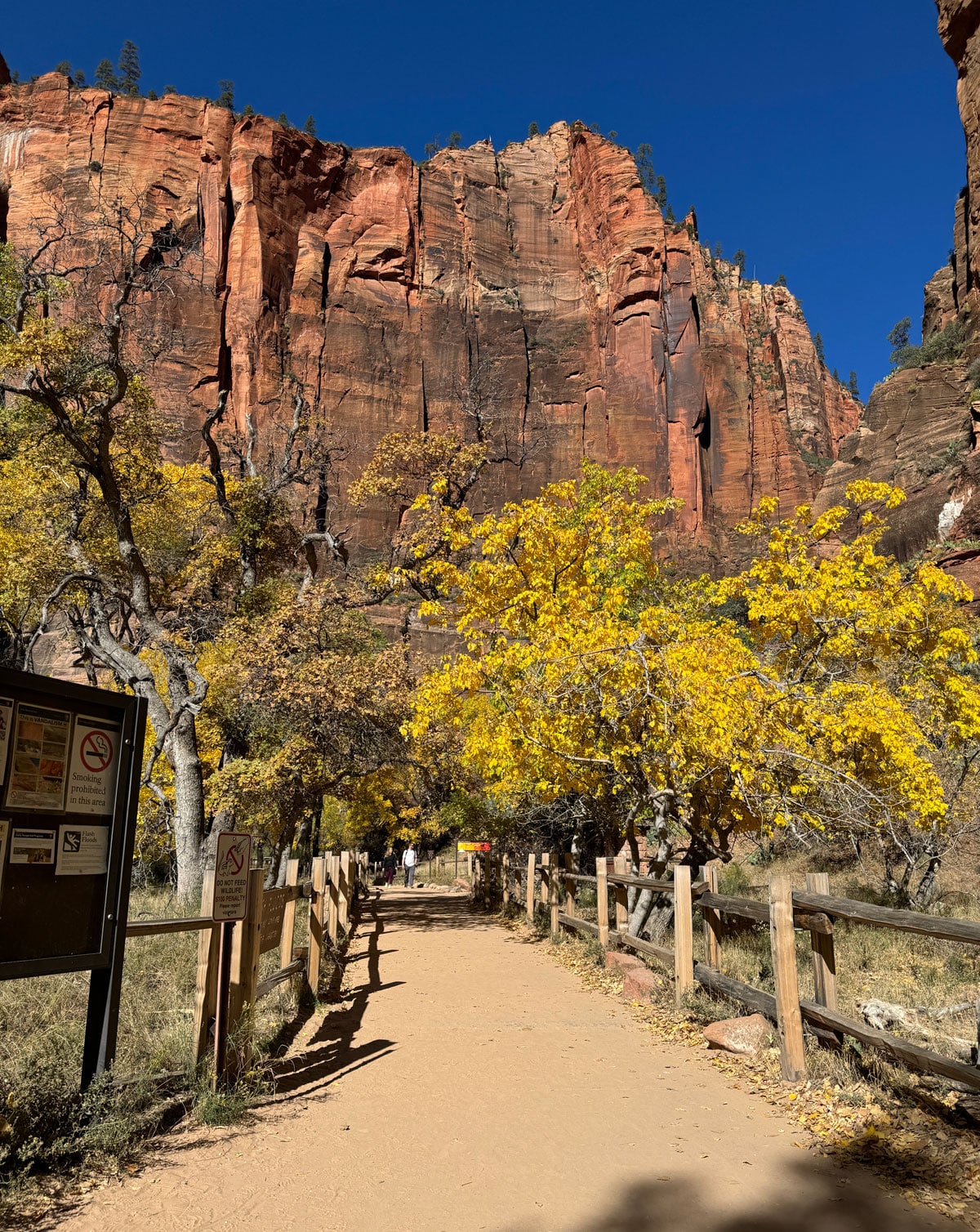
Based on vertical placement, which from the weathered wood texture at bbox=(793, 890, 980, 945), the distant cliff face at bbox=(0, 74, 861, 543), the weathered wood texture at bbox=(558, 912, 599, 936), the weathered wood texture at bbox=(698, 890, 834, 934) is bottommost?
the weathered wood texture at bbox=(558, 912, 599, 936)

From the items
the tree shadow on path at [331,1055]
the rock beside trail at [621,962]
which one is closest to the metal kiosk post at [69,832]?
the tree shadow on path at [331,1055]

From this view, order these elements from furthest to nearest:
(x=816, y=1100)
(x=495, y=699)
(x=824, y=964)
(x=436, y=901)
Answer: (x=436, y=901)
(x=495, y=699)
(x=824, y=964)
(x=816, y=1100)

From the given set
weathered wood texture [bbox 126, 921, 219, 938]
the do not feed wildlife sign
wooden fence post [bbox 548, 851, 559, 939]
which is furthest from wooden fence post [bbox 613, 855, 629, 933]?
weathered wood texture [bbox 126, 921, 219, 938]

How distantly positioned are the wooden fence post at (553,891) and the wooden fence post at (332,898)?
3730mm

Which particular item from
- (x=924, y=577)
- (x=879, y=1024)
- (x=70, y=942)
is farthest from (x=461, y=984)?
(x=924, y=577)

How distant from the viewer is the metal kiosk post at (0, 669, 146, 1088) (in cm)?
429

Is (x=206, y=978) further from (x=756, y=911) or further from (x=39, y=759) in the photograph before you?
(x=756, y=911)

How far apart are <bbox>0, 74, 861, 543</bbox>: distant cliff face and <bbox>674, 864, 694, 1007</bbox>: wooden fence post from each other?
62.0 m

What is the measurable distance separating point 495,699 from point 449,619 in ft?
9.10

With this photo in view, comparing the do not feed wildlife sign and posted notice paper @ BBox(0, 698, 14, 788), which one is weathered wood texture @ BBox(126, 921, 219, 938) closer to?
the do not feed wildlife sign

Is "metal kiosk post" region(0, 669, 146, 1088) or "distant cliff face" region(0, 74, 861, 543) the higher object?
"distant cliff face" region(0, 74, 861, 543)

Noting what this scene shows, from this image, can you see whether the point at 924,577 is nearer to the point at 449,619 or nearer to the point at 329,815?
the point at 449,619

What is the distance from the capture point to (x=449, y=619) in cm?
1565

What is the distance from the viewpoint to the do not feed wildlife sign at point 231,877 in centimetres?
556
